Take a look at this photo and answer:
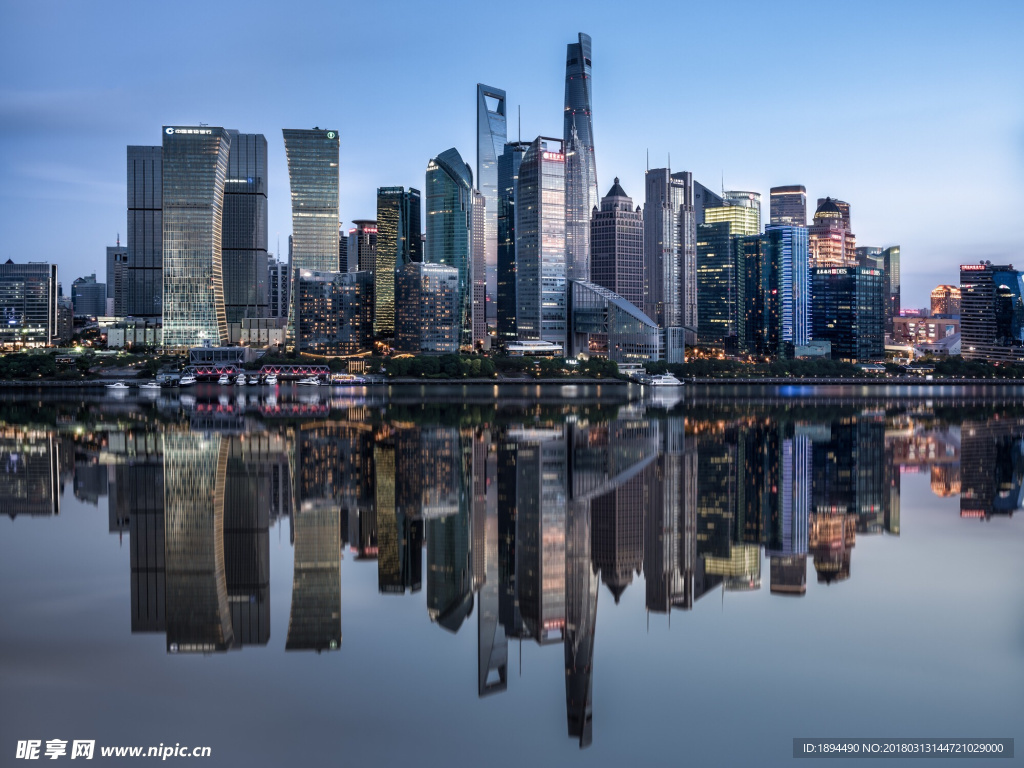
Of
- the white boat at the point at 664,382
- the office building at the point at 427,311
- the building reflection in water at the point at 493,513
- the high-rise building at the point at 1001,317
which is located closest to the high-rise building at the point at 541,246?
the office building at the point at 427,311

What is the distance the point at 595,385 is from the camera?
456 ft

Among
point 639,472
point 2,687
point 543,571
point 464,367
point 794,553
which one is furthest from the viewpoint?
point 464,367

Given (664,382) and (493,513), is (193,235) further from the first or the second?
(493,513)

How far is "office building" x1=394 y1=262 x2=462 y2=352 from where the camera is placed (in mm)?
180375

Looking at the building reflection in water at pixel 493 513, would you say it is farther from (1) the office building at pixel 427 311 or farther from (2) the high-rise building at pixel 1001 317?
(2) the high-rise building at pixel 1001 317

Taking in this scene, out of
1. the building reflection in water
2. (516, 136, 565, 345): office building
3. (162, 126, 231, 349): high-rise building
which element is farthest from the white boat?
(162, 126, 231, 349): high-rise building

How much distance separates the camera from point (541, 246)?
18412 centimetres

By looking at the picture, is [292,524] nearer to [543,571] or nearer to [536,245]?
[543,571]

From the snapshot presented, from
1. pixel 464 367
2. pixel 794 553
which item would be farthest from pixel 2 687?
pixel 464 367

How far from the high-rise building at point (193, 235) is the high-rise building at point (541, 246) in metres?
60.5

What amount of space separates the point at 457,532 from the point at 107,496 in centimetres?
1058

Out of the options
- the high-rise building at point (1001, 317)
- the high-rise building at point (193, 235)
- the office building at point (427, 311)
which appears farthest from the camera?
the high-rise building at point (1001, 317)

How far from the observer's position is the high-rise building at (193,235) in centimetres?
16738

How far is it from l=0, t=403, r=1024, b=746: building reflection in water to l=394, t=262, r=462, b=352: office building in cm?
13955
